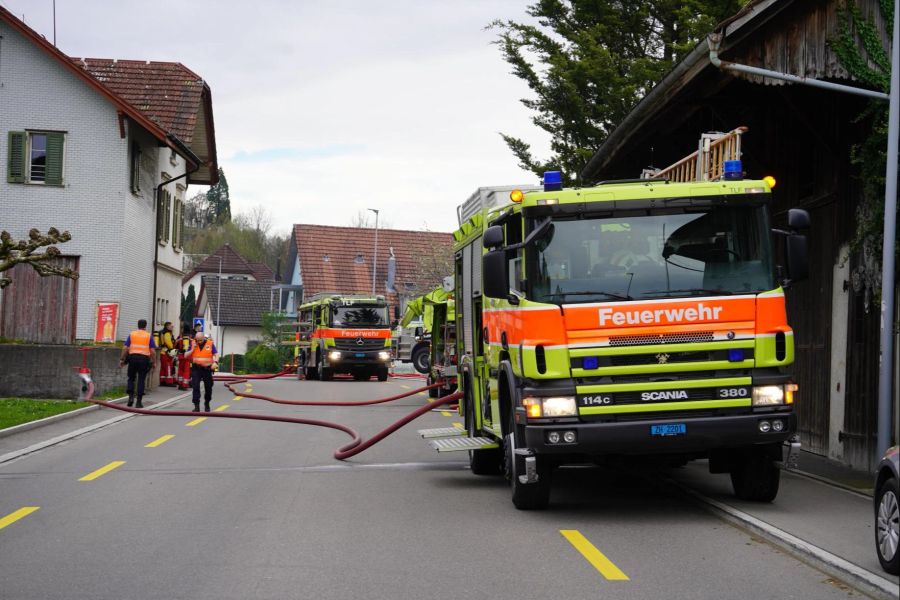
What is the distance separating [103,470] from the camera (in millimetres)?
13922

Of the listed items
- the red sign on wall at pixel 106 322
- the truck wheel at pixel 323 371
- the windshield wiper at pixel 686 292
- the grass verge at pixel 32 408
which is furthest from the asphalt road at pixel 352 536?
the truck wheel at pixel 323 371

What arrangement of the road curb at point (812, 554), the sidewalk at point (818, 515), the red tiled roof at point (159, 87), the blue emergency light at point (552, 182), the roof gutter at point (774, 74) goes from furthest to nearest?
the red tiled roof at point (159, 87)
the roof gutter at point (774, 74)
the blue emergency light at point (552, 182)
the sidewalk at point (818, 515)
the road curb at point (812, 554)

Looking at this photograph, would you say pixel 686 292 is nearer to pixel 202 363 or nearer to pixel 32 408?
→ pixel 202 363

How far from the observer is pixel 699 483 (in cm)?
1252

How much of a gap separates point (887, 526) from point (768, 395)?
7.83ft

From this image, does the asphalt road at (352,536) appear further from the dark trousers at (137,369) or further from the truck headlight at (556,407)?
the dark trousers at (137,369)

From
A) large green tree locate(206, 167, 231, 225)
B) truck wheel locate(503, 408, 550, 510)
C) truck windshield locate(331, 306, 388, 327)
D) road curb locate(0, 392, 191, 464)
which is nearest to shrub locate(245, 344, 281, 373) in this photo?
truck windshield locate(331, 306, 388, 327)

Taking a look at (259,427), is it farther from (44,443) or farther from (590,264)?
(590,264)

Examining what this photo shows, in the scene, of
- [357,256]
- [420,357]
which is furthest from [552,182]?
[357,256]

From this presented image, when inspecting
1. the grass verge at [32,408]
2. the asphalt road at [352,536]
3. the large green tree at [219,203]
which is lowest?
the grass verge at [32,408]

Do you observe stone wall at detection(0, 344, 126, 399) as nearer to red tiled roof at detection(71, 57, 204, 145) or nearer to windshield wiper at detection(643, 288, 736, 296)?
red tiled roof at detection(71, 57, 204, 145)

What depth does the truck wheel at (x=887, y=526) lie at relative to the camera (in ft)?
24.4

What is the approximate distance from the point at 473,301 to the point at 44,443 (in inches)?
300

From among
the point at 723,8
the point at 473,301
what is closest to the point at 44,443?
the point at 473,301
